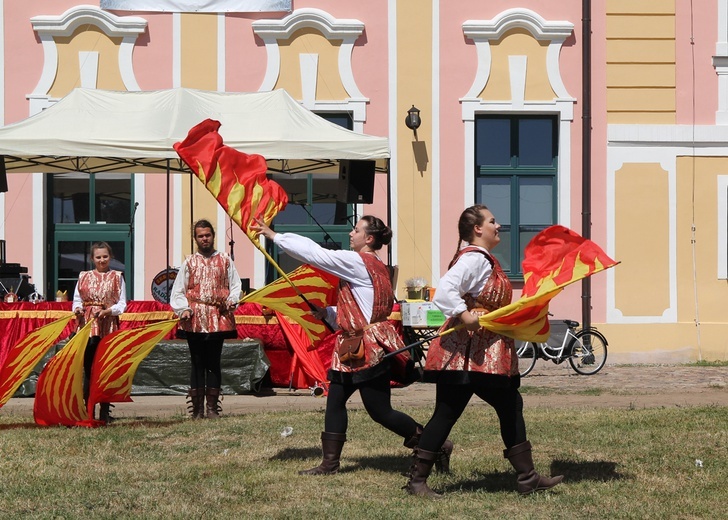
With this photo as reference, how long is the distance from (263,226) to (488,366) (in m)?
1.74

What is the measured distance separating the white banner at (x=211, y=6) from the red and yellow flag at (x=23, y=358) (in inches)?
329

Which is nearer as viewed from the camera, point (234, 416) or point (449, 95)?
point (234, 416)

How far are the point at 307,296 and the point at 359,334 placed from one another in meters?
1.19

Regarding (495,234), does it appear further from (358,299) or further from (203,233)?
(203,233)

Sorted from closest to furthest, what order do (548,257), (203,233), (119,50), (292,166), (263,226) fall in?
1. (548,257)
2. (263,226)
3. (203,233)
4. (292,166)
5. (119,50)

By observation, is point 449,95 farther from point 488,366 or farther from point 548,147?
point 488,366

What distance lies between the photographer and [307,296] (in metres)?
8.02

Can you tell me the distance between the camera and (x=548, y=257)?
21.7 feet

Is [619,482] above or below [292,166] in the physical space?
below

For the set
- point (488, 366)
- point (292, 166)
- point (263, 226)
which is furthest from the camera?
point (292, 166)

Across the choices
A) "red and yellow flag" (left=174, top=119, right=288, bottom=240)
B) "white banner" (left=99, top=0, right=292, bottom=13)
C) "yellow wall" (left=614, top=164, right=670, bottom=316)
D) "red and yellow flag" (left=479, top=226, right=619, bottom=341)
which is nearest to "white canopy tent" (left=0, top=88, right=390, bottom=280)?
"white banner" (left=99, top=0, right=292, bottom=13)

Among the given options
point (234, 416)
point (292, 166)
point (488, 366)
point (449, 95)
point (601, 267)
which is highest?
Result: point (449, 95)

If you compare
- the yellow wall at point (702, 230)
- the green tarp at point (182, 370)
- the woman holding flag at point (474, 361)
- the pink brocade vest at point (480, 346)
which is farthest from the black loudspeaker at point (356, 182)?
the pink brocade vest at point (480, 346)

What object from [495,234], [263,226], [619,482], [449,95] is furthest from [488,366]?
[449,95]
